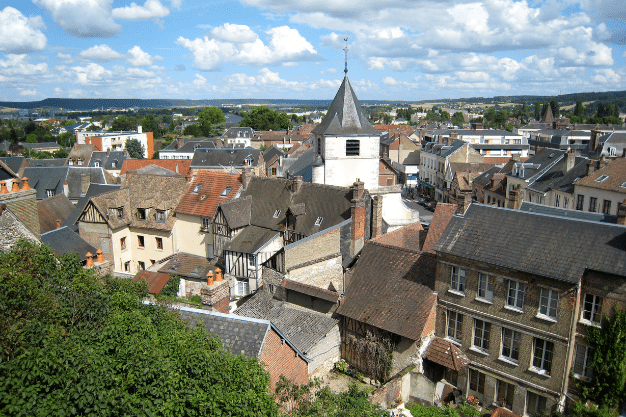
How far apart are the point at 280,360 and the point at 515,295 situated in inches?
394

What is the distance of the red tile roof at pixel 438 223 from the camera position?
24531 mm

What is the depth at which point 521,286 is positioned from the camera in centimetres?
1800

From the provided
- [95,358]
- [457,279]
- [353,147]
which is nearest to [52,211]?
[353,147]

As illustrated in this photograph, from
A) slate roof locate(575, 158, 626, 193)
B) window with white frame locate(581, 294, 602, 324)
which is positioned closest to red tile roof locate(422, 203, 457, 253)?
window with white frame locate(581, 294, 602, 324)

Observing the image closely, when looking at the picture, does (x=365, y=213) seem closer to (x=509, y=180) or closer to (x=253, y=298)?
(x=253, y=298)

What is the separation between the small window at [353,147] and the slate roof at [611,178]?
19.0 m

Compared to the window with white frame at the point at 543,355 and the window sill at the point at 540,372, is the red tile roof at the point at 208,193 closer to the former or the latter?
the window with white frame at the point at 543,355

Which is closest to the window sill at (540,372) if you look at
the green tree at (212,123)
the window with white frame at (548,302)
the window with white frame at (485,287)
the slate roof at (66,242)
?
the window with white frame at (548,302)

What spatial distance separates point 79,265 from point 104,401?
14.0 feet

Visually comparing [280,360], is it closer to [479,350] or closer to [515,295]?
[479,350]

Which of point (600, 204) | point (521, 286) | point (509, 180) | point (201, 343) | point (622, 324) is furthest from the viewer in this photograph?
point (509, 180)

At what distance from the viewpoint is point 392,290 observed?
21891mm

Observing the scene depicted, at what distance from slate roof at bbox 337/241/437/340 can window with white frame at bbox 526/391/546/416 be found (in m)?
4.79

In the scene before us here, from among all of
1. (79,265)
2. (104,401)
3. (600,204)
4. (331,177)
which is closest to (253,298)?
(331,177)
